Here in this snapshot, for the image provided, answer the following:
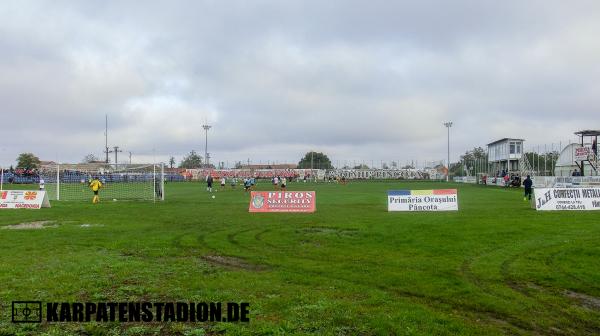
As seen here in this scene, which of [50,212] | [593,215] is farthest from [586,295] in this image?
[50,212]

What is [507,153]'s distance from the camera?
68562 mm

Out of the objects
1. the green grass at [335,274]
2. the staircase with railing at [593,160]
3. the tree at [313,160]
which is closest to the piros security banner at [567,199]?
the green grass at [335,274]

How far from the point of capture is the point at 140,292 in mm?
7758

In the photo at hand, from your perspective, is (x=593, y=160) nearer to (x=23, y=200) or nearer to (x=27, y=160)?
(x=23, y=200)

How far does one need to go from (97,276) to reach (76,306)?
209 cm

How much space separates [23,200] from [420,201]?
71.7 feet

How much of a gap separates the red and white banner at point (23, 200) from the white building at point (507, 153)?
6003 centimetres

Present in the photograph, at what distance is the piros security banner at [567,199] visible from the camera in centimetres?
→ 2222

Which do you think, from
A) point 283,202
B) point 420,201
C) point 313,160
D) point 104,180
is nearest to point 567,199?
point 420,201

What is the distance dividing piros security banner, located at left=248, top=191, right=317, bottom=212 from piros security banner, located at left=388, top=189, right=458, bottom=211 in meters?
4.06

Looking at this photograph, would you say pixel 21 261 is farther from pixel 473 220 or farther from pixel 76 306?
pixel 473 220

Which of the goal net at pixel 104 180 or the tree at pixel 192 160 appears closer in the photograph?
the goal net at pixel 104 180

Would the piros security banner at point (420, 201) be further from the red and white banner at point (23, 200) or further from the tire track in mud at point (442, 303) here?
the red and white banner at point (23, 200)

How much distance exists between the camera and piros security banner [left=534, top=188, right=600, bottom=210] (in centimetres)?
2222
